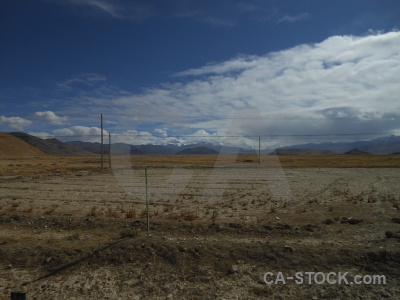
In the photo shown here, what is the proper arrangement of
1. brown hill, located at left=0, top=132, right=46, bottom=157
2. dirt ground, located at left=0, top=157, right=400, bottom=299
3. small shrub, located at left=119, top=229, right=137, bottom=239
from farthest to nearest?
brown hill, located at left=0, top=132, right=46, bottom=157
small shrub, located at left=119, top=229, right=137, bottom=239
dirt ground, located at left=0, top=157, right=400, bottom=299

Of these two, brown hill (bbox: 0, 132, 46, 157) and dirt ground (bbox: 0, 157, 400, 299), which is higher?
brown hill (bbox: 0, 132, 46, 157)

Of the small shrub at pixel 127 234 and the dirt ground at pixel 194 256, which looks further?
the small shrub at pixel 127 234

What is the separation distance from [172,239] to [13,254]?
364 centimetres

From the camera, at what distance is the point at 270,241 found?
7910 millimetres

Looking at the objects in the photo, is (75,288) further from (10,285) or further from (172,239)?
(172,239)

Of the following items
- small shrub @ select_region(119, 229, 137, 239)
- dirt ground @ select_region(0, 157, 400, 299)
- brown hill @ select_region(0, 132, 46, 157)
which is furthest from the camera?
brown hill @ select_region(0, 132, 46, 157)

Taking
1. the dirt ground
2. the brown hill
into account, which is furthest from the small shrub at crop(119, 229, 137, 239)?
the brown hill

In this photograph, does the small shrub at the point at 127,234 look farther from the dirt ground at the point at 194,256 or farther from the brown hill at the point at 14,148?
the brown hill at the point at 14,148

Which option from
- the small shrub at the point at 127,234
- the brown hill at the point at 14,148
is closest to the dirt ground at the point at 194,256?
the small shrub at the point at 127,234

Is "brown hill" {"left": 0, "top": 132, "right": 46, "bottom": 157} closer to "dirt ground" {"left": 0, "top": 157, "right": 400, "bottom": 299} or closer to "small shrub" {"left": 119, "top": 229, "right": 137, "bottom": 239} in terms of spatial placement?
"dirt ground" {"left": 0, "top": 157, "right": 400, "bottom": 299}

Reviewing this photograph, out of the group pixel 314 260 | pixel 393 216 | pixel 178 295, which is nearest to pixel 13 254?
pixel 178 295

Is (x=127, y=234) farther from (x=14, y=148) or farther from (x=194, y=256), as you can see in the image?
(x=14, y=148)

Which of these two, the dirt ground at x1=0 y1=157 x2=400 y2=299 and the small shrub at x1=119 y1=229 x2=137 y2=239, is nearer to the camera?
the dirt ground at x1=0 y1=157 x2=400 y2=299

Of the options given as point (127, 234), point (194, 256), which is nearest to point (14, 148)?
point (127, 234)
